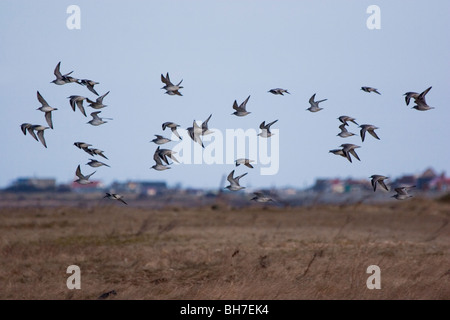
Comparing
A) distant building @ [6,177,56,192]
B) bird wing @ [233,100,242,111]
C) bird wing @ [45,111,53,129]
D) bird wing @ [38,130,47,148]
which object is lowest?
distant building @ [6,177,56,192]

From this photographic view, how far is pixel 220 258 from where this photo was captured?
2188 cm

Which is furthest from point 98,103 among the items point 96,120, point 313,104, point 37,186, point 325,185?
point 37,186

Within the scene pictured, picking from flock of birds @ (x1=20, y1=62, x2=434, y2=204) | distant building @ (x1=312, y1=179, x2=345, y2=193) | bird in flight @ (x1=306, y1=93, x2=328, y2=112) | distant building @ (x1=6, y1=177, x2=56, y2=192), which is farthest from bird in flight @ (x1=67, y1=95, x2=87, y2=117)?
distant building @ (x1=6, y1=177, x2=56, y2=192)

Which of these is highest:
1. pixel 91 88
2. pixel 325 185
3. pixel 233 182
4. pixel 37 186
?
pixel 91 88

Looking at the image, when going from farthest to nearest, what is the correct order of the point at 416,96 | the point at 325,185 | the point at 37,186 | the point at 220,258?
the point at 37,186 < the point at 325,185 < the point at 220,258 < the point at 416,96

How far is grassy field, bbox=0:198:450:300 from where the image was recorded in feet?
57.5

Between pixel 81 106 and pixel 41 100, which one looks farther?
pixel 81 106

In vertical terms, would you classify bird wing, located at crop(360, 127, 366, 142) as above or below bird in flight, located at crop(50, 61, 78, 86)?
below

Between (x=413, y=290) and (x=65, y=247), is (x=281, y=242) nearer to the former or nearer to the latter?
(x=65, y=247)

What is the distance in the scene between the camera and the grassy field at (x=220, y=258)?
1752 centimetres

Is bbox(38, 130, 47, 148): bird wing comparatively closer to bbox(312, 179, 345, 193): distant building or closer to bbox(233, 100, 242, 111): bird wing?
bbox(233, 100, 242, 111): bird wing

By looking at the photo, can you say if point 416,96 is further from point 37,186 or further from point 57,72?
point 37,186

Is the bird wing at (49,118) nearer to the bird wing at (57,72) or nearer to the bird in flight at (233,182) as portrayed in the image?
the bird wing at (57,72)
